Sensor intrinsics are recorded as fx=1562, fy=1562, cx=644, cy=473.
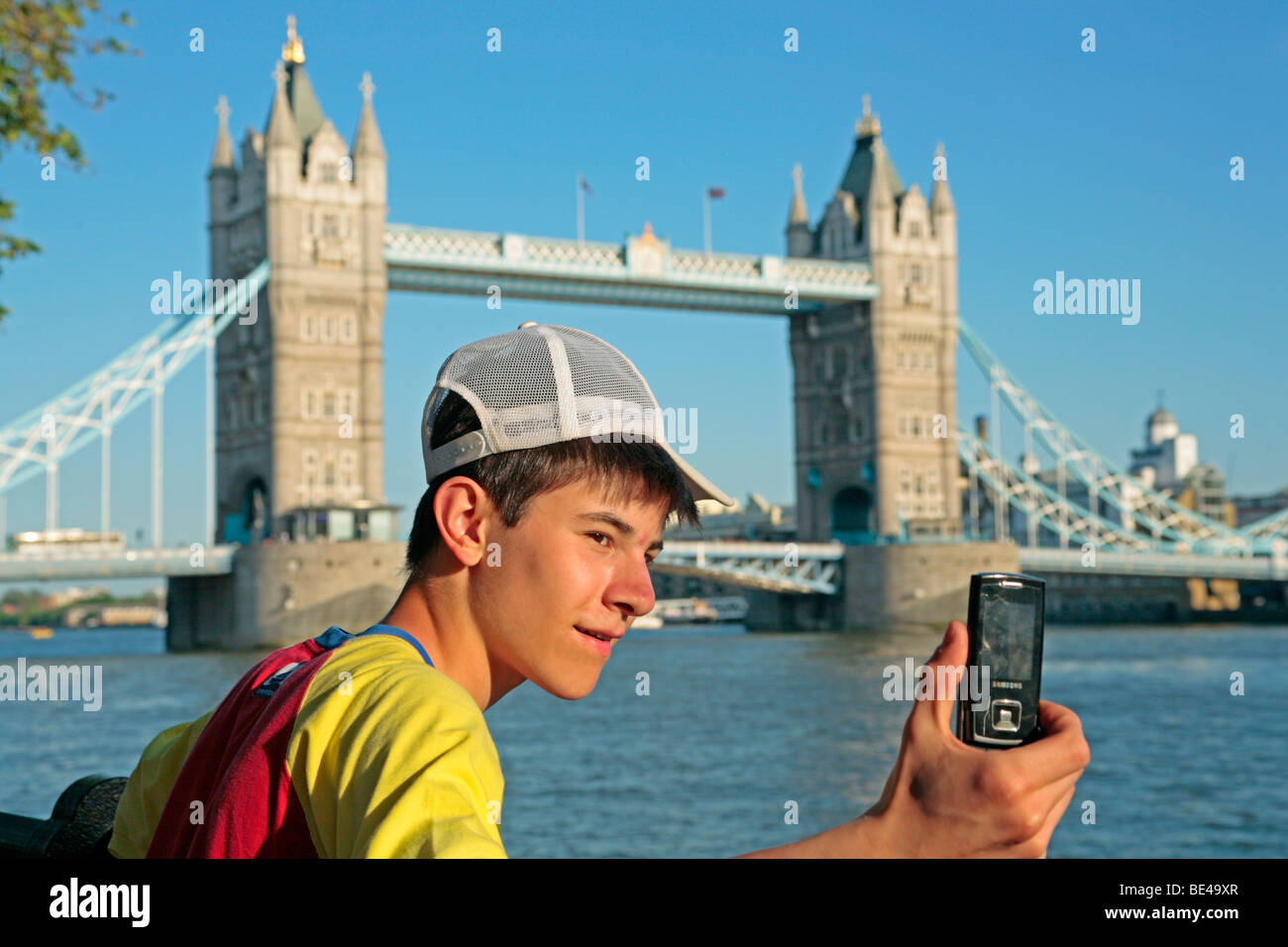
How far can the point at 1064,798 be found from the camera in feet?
3.07

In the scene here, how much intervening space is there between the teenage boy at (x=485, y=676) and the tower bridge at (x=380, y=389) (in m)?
27.9

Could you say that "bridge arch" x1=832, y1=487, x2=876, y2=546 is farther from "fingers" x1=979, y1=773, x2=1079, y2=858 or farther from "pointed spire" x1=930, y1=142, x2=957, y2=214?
"fingers" x1=979, y1=773, x2=1079, y2=858

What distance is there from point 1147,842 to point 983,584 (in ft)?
31.0

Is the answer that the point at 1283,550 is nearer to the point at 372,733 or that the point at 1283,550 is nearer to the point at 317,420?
the point at 317,420

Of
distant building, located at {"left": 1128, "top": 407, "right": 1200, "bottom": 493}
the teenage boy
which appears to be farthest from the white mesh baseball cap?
distant building, located at {"left": 1128, "top": 407, "right": 1200, "bottom": 493}

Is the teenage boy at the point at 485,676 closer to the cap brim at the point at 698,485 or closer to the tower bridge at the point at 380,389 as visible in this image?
the cap brim at the point at 698,485

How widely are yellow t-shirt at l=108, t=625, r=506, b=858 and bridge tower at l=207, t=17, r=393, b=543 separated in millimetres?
30603

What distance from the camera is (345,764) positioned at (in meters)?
0.99

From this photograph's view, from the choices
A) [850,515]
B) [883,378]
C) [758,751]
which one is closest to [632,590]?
[758,751]

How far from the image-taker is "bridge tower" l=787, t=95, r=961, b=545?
130 feet

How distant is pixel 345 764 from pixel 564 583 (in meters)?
0.31

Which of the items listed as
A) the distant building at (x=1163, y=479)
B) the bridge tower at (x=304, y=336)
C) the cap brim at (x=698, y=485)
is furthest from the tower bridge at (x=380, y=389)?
the cap brim at (x=698, y=485)

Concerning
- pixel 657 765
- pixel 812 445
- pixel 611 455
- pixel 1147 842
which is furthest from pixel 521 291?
pixel 611 455

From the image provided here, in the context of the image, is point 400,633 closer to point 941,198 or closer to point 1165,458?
point 941,198
